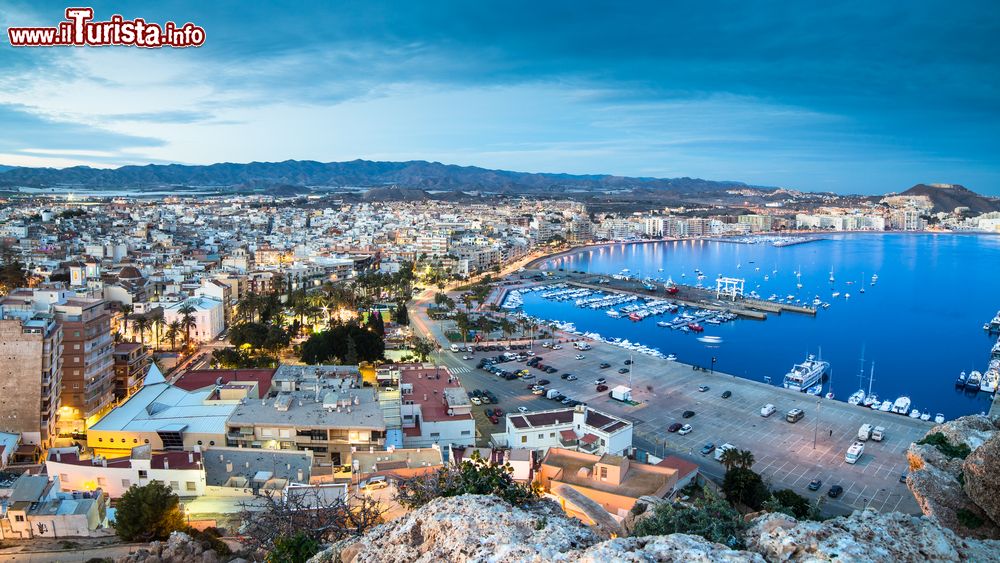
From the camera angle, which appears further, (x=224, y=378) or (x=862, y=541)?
(x=224, y=378)

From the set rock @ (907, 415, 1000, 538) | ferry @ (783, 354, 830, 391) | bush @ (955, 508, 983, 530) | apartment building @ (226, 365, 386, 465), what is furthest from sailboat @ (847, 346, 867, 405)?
bush @ (955, 508, 983, 530)

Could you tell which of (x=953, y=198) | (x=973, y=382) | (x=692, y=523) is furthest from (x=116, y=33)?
(x=953, y=198)

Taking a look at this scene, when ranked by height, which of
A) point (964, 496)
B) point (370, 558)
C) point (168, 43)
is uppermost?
point (168, 43)

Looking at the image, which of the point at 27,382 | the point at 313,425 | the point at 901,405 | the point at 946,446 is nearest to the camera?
the point at 946,446

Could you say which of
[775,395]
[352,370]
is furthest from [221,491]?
[775,395]

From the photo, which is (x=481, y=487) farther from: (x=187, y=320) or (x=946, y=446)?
(x=187, y=320)

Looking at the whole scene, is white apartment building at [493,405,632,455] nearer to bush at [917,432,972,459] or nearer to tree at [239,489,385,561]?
bush at [917,432,972,459]

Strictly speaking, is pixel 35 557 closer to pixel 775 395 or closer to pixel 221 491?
pixel 221 491
